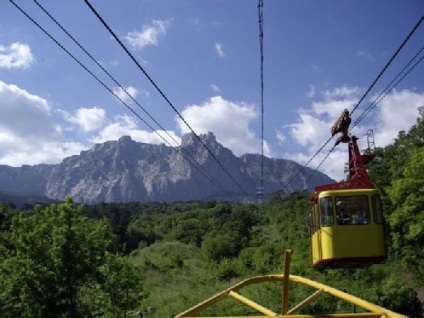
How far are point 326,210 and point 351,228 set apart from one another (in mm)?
863

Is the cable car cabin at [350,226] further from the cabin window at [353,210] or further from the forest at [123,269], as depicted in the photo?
the forest at [123,269]

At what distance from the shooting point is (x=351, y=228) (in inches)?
595

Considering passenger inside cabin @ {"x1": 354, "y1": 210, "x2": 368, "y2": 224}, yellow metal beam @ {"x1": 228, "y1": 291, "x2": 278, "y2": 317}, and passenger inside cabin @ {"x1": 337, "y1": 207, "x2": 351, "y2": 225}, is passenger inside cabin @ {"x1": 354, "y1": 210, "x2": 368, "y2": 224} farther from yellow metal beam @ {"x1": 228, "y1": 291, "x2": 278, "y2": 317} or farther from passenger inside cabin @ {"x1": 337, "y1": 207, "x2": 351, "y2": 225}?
yellow metal beam @ {"x1": 228, "y1": 291, "x2": 278, "y2": 317}

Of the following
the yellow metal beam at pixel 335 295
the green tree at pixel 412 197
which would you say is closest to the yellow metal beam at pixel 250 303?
the yellow metal beam at pixel 335 295

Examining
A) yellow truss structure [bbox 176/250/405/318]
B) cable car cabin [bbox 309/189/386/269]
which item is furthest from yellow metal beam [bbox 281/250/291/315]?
cable car cabin [bbox 309/189/386/269]

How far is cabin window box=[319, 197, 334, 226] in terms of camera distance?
15219mm

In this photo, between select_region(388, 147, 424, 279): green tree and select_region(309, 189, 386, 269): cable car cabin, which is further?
select_region(388, 147, 424, 279): green tree

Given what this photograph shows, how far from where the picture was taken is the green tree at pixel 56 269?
31.2 meters

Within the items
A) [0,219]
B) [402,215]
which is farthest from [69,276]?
[0,219]

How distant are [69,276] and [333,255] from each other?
22.0 metres

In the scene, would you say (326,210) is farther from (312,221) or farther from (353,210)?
(312,221)

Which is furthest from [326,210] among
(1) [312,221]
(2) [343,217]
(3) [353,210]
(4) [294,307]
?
(4) [294,307]

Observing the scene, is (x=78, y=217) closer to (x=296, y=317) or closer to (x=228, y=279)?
(x=296, y=317)

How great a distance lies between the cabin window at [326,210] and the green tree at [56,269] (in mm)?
20577
